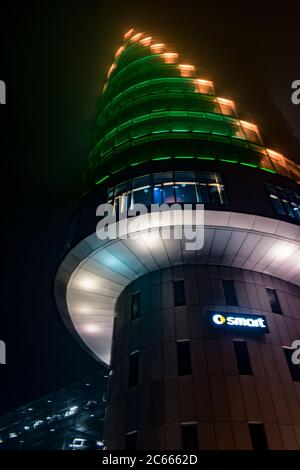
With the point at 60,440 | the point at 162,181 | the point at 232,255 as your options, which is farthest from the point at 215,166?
the point at 60,440

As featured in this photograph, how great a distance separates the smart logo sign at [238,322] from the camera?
18984 mm

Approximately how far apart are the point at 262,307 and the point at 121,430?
11101mm

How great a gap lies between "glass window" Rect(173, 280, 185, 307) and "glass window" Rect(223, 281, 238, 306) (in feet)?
9.11

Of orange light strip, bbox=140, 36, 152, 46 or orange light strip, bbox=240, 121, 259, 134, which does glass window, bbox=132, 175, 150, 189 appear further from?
orange light strip, bbox=140, 36, 152, 46

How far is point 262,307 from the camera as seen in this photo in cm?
2078

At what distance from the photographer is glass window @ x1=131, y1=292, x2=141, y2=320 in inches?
867

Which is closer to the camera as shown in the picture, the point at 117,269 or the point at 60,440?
the point at 117,269

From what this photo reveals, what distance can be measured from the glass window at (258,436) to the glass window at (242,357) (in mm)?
2579

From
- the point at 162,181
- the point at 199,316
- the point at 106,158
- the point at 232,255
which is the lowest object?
the point at 199,316

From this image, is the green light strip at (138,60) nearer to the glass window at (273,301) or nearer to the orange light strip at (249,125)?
the orange light strip at (249,125)

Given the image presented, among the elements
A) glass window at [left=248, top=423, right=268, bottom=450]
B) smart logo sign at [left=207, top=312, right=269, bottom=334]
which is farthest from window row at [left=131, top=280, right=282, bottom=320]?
glass window at [left=248, top=423, right=268, bottom=450]

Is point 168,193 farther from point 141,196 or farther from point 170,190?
point 141,196
